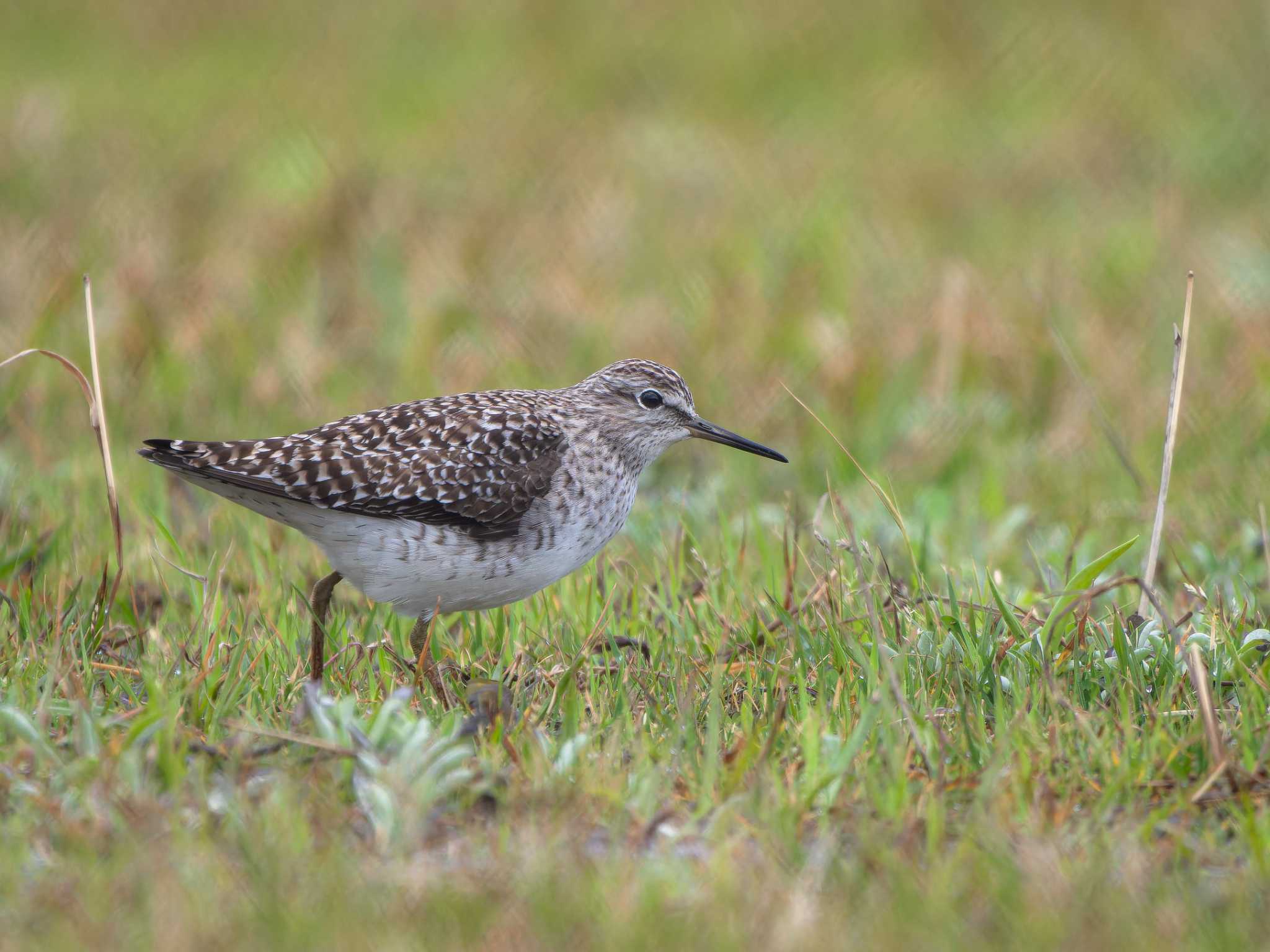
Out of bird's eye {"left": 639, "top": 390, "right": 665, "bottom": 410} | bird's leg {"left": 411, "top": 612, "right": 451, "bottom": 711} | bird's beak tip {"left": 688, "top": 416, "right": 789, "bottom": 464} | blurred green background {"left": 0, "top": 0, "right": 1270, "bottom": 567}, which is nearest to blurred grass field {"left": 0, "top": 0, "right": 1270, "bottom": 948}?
blurred green background {"left": 0, "top": 0, "right": 1270, "bottom": 567}

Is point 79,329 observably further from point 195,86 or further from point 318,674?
point 195,86

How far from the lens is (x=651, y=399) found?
642 centimetres

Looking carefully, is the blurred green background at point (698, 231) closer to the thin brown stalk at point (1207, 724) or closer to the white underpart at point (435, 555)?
the thin brown stalk at point (1207, 724)

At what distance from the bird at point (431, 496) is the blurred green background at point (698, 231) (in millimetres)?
1685

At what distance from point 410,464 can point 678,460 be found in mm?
3231

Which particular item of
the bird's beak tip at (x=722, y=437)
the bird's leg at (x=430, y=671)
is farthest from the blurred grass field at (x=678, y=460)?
the bird's beak tip at (x=722, y=437)

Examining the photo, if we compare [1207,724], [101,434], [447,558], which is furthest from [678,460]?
[1207,724]

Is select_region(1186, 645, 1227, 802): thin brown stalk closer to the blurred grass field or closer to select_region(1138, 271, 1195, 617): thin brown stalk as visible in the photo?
the blurred grass field

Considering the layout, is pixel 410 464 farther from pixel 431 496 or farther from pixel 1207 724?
pixel 1207 724

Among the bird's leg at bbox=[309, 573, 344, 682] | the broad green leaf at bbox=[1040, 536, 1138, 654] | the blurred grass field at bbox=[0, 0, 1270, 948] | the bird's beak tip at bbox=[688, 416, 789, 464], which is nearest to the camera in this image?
the blurred grass field at bbox=[0, 0, 1270, 948]

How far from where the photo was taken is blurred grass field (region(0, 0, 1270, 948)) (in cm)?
374

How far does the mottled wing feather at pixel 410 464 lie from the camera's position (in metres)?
5.52

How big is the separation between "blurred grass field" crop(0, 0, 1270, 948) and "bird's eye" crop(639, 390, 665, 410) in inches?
23.6

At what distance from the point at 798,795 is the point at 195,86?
1304 centimetres
